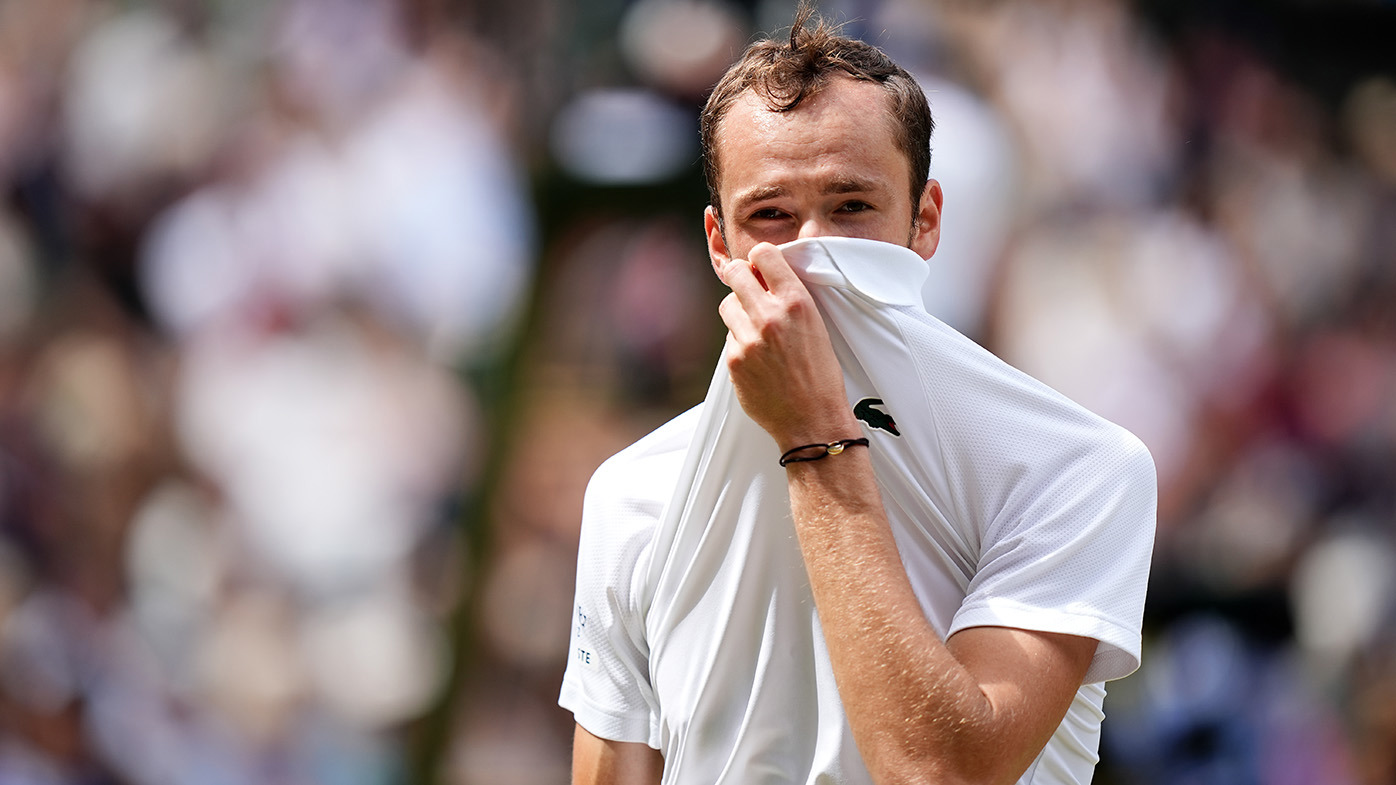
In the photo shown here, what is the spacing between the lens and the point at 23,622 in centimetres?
629

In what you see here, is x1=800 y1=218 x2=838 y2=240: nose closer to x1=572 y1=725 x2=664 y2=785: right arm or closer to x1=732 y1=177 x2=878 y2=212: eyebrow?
x1=732 y1=177 x2=878 y2=212: eyebrow

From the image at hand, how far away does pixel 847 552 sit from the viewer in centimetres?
165

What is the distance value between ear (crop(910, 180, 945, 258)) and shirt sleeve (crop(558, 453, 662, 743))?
59 cm

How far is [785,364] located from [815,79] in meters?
0.53

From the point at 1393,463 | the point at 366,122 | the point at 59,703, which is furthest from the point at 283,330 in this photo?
the point at 1393,463

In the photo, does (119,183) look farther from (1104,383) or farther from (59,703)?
(1104,383)

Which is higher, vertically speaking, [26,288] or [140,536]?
[26,288]

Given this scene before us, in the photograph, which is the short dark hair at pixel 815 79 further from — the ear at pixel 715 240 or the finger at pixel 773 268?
the finger at pixel 773 268

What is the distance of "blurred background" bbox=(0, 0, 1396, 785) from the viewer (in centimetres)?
556

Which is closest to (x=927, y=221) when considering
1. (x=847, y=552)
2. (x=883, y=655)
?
(x=847, y=552)

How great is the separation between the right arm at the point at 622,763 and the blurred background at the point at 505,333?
3.24 m

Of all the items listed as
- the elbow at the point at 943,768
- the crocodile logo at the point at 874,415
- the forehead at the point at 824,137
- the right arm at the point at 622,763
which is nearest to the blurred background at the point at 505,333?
the forehead at the point at 824,137

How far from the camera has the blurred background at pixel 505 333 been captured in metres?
5.56

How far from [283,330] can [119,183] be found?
3.85 feet
